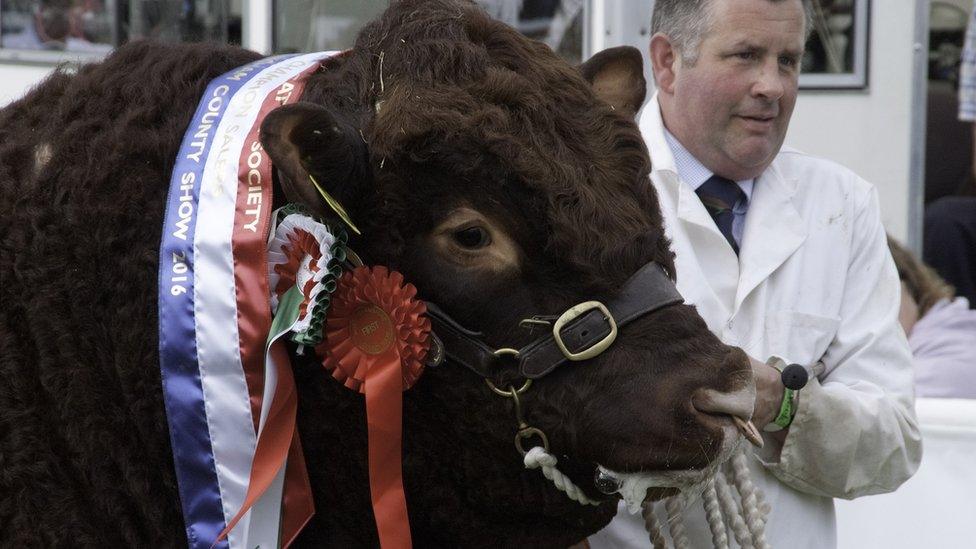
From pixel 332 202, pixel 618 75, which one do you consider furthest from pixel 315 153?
pixel 618 75

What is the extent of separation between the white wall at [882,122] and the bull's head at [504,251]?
14.4 feet

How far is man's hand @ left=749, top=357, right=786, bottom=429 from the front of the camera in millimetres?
3148

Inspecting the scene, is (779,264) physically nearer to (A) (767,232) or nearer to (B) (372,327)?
(A) (767,232)

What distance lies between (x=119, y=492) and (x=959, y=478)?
324 centimetres

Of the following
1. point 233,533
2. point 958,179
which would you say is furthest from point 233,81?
point 958,179

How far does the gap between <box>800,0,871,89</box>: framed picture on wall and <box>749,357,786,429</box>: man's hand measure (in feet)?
13.3

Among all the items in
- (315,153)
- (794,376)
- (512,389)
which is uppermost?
(315,153)

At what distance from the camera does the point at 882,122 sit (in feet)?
22.6

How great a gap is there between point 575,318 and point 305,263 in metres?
0.59

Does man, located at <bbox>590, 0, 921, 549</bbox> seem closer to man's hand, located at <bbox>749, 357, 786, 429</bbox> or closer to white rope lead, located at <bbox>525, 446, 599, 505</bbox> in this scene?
man's hand, located at <bbox>749, 357, 786, 429</bbox>

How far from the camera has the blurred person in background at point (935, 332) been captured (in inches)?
216

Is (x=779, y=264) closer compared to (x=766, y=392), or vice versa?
(x=766, y=392)

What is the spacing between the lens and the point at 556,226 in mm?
2592

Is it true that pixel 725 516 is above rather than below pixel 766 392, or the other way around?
below
